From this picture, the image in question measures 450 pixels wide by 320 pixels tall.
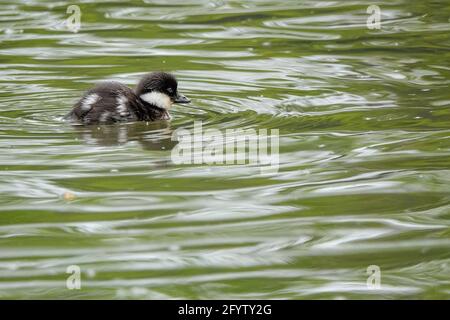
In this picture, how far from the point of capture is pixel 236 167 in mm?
6254

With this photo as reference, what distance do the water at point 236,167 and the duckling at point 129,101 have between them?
0.13m

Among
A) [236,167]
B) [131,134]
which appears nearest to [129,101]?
[131,134]

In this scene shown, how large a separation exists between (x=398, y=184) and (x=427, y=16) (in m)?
5.12

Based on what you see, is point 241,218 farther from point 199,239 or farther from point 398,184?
point 398,184

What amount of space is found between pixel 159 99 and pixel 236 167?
1.59 meters

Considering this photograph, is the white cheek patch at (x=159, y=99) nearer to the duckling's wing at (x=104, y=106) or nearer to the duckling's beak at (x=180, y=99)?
the duckling's beak at (x=180, y=99)

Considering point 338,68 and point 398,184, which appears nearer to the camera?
point 398,184

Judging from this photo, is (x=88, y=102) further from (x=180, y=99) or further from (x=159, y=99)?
(x=180, y=99)

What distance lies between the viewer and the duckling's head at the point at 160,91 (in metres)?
7.71

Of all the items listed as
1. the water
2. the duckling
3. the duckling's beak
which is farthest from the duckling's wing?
the duckling's beak

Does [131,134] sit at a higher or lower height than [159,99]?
lower

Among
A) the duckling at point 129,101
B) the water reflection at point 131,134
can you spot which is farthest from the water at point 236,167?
the duckling at point 129,101

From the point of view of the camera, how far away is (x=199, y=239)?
16.8 feet

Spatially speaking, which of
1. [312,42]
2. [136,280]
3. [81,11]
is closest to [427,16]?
[312,42]
